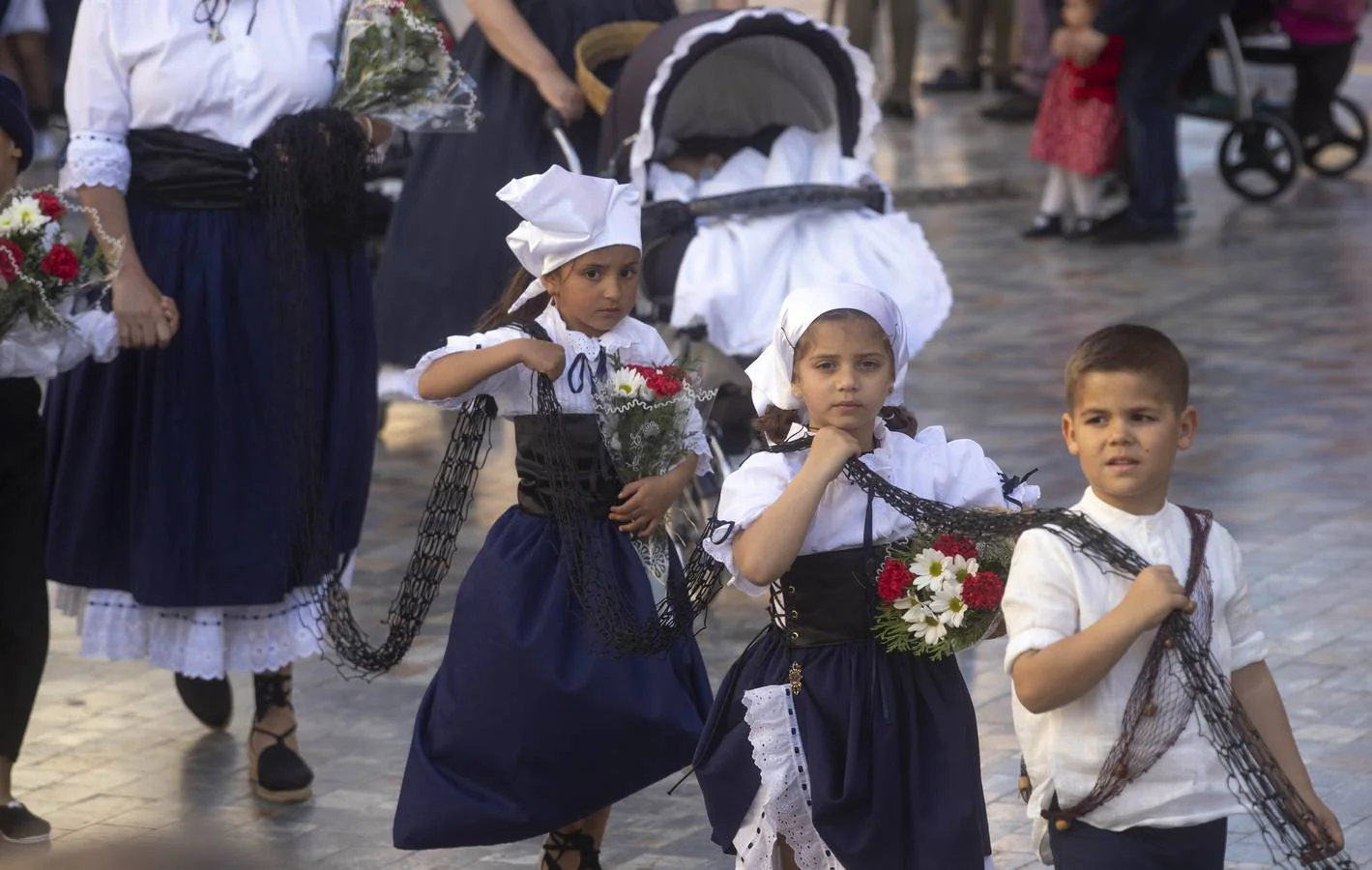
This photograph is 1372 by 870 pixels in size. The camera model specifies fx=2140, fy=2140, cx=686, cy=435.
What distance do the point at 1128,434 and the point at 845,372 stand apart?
0.59m

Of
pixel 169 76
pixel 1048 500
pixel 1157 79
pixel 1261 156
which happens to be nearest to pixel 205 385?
pixel 169 76

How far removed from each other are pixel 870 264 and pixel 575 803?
2.61 meters

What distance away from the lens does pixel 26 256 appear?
4559mm

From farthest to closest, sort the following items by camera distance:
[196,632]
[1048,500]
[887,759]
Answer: [1048,500]
[196,632]
[887,759]

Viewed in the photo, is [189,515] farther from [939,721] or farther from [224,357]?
[939,721]

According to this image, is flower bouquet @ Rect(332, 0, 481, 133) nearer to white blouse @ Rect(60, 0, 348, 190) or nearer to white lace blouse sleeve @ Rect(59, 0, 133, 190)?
white blouse @ Rect(60, 0, 348, 190)

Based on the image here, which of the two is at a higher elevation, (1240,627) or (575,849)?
(1240,627)

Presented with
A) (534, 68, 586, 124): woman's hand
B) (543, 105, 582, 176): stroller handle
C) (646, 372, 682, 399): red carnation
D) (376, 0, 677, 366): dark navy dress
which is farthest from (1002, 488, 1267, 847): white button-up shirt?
(376, 0, 677, 366): dark navy dress

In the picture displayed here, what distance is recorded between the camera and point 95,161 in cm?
487

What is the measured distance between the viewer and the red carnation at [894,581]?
3449 millimetres

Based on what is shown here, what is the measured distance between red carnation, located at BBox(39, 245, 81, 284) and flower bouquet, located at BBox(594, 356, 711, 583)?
1.26 metres

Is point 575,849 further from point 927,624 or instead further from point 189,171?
point 189,171

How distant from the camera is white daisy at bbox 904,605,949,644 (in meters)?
3.42

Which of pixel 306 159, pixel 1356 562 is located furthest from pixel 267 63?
pixel 1356 562
